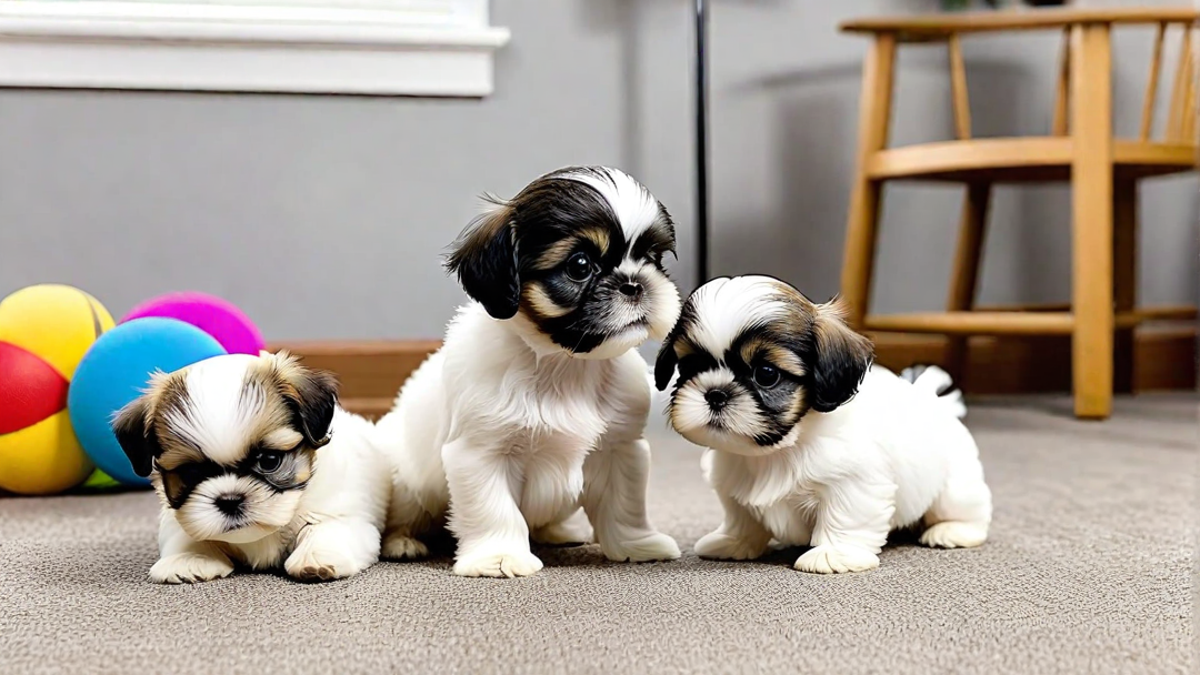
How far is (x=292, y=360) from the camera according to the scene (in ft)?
4.50

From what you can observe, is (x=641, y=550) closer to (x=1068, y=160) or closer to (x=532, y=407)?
(x=532, y=407)

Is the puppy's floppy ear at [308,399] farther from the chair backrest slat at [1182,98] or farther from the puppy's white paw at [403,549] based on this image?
the chair backrest slat at [1182,98]

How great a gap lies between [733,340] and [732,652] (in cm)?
39

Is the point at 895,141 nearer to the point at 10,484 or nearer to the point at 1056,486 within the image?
the point at 1056,486

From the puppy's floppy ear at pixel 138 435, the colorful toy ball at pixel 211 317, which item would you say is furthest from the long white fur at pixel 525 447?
the colorful toy ball at pixel 211 317

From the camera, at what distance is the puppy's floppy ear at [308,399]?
1.30 meters

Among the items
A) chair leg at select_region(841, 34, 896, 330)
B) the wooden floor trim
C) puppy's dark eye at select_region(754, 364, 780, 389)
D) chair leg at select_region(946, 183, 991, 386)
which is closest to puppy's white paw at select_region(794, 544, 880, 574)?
puppy's dark eye at select_region(754, 364, 780, 389)

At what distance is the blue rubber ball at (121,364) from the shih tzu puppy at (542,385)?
0.52m

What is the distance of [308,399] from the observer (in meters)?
1.32

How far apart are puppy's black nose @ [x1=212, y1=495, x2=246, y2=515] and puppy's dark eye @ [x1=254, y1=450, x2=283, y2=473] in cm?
4

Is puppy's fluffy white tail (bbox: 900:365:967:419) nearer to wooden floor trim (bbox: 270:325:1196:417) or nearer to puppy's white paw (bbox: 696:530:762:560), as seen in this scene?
puppy's white paw (bbox: 696:530:762:560)

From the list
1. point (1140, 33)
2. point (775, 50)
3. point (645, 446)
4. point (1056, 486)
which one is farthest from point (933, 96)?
point (645, 446)

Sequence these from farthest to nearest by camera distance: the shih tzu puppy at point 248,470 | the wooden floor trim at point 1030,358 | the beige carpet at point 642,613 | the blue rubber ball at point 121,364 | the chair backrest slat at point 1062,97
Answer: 1. the wooden floor trim at point 1030,358
2. the chair backrest slat at point 1062,97
3. the blue rubber ball at point 121,364
4. the shih tzu puppy at point 248,470
5. the beige carpet at point 642,613

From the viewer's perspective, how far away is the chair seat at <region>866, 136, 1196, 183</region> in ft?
8.98
